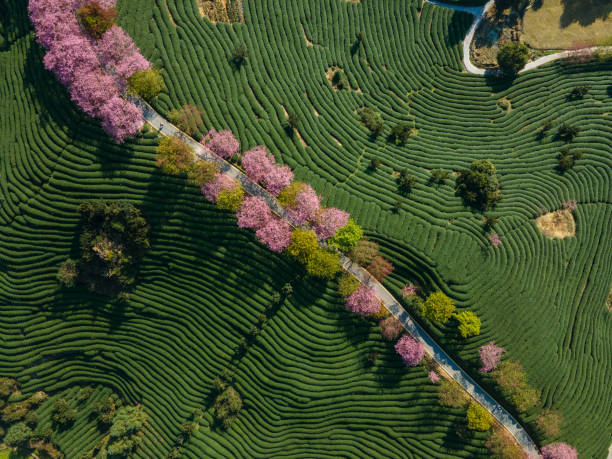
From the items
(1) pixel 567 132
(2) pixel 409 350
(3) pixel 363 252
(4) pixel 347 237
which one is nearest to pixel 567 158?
(1) pixel 567 132

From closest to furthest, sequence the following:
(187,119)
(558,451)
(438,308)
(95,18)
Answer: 1. (95,18)
2. (438,308)
3. (187,119)
4. (558,451)

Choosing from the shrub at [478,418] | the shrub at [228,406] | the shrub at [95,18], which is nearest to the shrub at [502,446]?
the shrub at [478,418]

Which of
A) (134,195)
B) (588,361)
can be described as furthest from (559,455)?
(134,195)

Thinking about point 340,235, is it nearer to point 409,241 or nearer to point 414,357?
point 409,241

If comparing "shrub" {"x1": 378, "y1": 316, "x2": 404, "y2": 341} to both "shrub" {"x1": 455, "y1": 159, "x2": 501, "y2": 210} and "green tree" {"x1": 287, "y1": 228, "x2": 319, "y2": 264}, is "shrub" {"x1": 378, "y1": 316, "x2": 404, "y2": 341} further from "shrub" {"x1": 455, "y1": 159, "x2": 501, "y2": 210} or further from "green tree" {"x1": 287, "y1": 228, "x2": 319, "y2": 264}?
"shrub" {"x1": 455, "y1": 159, "x2": 501, "y2": 210}

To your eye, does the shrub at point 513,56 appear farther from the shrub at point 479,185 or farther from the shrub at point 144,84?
the shrub at point 144,84

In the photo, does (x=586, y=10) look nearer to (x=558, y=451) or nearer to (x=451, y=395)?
(x=451, y=395)
